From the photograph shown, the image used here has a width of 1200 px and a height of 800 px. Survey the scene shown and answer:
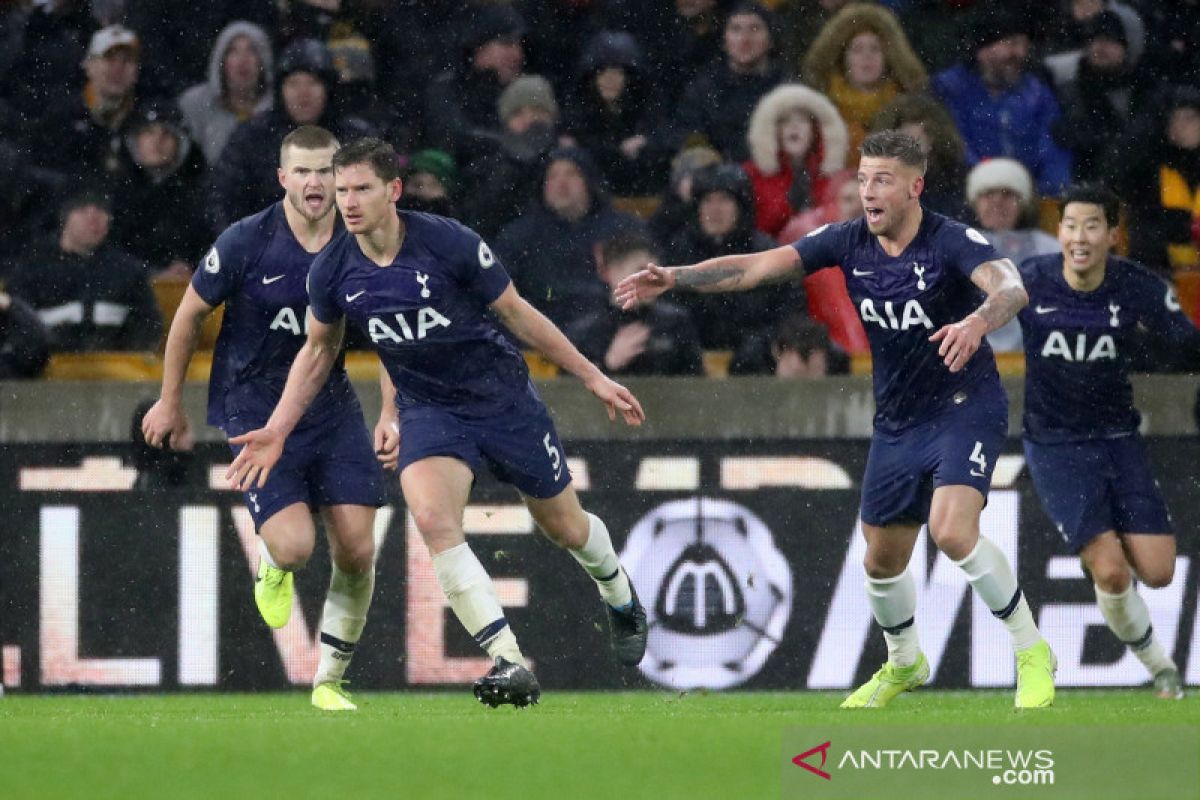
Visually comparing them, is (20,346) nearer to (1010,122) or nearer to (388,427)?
(388,427)

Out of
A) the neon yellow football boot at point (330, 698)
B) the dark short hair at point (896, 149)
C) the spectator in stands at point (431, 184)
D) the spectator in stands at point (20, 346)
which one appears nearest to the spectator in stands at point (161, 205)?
the spectator in stands at point (20, 346)

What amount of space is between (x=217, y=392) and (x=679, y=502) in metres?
2.48

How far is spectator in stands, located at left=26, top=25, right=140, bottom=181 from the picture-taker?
1230cm

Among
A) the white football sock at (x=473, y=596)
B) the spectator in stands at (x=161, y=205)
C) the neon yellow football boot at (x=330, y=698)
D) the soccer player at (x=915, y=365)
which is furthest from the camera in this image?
the spectator in stands at (x=161, y=205)

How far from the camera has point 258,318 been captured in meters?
8.80

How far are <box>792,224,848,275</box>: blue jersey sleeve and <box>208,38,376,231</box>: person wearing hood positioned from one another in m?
3.92

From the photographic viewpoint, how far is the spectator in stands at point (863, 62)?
12.3 metres

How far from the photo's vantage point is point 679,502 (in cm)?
1057

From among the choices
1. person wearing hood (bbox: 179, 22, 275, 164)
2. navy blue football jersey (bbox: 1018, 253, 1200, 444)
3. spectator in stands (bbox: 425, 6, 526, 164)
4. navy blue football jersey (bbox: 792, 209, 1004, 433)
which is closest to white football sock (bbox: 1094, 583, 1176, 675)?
navy blue football jersey (bbox: 1018, 253, 1200, 444)

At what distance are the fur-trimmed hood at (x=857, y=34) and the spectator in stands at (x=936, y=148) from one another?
49cm

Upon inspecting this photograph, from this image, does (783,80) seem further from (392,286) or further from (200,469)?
(392,286)

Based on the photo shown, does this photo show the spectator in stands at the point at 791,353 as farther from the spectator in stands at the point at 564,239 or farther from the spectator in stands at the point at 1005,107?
the spectator in stands at the point at 1005,107

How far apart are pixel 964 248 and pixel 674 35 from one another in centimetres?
509

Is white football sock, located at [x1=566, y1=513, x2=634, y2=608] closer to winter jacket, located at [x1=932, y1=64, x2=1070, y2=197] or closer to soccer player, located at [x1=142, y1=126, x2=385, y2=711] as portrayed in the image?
soccer player, located at [x1=142, y1=126, x2=385, y2=711]
